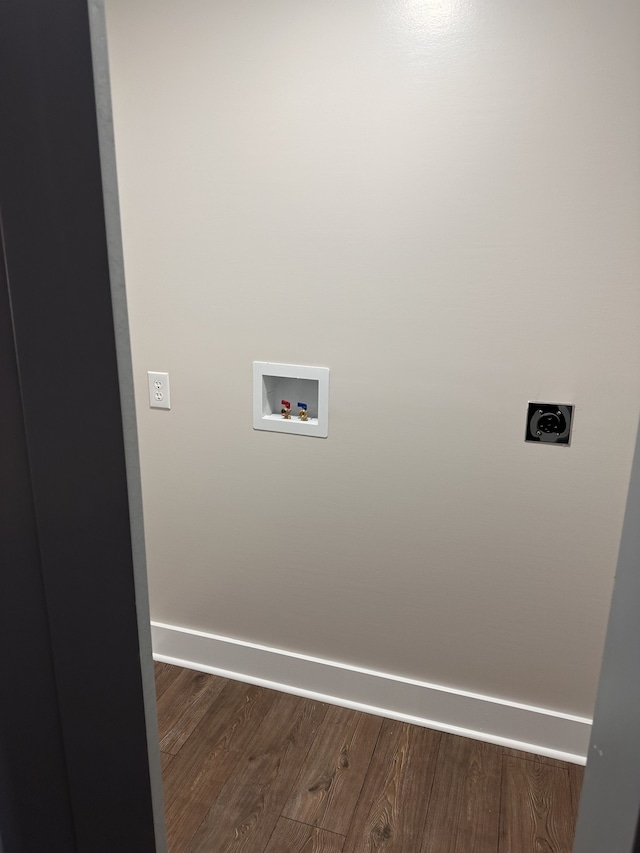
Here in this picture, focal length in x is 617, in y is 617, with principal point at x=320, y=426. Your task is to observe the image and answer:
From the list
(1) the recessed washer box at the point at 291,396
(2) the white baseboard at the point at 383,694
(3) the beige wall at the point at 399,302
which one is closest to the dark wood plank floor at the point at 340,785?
(2) the white baseboard at the point at 383,694

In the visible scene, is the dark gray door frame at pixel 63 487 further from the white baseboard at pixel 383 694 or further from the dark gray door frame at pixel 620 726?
the white baseboard at pixel 383 694

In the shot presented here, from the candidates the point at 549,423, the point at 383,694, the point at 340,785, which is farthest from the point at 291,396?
the point at 340,785

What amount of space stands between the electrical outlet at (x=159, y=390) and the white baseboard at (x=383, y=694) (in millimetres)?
848

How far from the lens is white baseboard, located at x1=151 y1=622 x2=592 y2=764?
6.14 ft

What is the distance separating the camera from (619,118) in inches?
57.2

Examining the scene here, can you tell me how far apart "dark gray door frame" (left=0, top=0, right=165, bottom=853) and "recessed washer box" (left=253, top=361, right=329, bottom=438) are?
1.20 meters

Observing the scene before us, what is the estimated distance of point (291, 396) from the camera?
1955mm

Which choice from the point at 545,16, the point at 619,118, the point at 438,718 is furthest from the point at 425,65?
the point at 438,718

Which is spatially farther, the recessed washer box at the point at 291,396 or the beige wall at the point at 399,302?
the recessed washer box at the point at 291,396

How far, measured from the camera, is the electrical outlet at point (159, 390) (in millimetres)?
2053

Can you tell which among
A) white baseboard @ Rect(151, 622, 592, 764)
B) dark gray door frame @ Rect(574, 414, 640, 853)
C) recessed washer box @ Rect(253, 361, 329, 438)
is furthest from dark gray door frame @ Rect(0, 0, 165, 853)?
white baseboard @ Rect(151, 622, 592, 764)

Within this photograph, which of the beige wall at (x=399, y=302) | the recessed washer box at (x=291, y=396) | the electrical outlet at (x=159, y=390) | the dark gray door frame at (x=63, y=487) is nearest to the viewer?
the dark gray door frame at (x=63, y=487)

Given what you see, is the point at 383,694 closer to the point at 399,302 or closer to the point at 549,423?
the point at 549,423

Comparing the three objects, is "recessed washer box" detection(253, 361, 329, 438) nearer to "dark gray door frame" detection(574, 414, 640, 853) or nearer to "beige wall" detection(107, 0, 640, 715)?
"beige wall" detection(107, 0, 640, 715)
